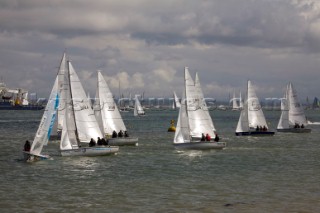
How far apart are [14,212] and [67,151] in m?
22.7

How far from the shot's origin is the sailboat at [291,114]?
95.4 meters

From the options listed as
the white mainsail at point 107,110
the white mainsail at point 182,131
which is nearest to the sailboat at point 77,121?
the white mainsail at point 182,131

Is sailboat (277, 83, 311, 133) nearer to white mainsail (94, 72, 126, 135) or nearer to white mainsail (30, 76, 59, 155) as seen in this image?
white mainsail (94, 72, 126, 135)

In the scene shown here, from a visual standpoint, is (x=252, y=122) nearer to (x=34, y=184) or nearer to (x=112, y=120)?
(x=112, y=120)

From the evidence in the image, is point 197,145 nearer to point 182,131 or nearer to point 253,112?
point 182,131

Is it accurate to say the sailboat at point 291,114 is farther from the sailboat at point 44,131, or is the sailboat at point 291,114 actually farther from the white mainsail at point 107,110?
the sailboat at point 44,131

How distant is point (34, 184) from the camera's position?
118 ft

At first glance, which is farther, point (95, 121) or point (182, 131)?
point (182, 131)

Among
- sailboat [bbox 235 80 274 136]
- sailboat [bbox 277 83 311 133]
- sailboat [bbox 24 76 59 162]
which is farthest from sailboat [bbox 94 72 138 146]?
sailboat [bbox 277 83 311 133]

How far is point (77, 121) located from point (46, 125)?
13.2ft

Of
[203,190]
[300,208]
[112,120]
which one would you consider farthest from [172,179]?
[112,120]

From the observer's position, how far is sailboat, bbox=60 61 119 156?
50.9 metres

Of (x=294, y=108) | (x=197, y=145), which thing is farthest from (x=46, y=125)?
(x=294, y=108)

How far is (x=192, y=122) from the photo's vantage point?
61562 mm
